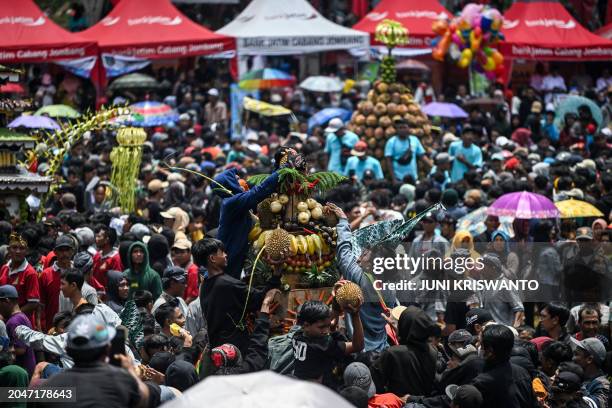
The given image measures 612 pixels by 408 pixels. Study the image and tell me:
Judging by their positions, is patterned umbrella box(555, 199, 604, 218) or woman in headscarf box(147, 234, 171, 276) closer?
woman in headscarf box(147, 234, 171, 276)

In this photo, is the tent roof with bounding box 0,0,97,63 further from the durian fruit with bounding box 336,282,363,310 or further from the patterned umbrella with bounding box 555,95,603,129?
the durian fruit with bounding box 336,282,363,310

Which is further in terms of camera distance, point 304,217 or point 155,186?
point 155,186

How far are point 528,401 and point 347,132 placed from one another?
10.5 m

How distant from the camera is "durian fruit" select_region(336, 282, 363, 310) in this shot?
707cm

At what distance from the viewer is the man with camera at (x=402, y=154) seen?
16.4 metres

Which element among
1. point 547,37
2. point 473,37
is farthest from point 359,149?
point 547,37

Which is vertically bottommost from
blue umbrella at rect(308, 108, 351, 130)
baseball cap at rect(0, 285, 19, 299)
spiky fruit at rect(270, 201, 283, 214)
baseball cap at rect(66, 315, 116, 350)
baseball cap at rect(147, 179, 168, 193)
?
blue umbrella at rect(308, 108, 351, 130)

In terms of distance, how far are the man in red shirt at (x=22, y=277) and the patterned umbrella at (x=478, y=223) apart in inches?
189

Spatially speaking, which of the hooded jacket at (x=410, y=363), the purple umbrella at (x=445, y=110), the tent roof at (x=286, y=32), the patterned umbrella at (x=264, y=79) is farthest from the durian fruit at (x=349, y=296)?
the patterned umbrella at (x=264, y=79)

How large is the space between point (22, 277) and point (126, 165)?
5189 mm

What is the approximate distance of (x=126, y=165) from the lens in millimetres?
14695

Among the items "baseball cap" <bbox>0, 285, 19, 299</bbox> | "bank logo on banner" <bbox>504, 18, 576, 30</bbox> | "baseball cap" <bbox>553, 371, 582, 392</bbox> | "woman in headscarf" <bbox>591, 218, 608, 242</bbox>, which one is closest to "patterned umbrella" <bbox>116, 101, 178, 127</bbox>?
"bank logo on banner" <bbox>504, 18, 576, 30</bbox>

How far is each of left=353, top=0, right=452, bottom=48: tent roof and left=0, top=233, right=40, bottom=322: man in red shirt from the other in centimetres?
1590

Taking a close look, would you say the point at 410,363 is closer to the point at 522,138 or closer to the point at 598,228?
the point at 598,228
